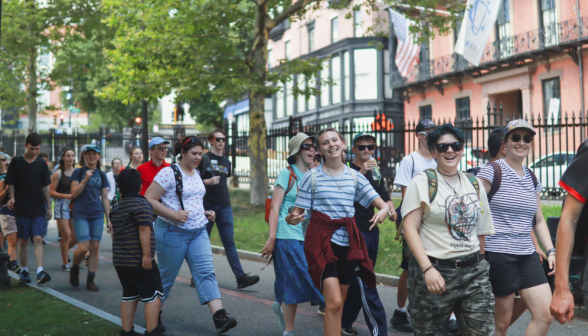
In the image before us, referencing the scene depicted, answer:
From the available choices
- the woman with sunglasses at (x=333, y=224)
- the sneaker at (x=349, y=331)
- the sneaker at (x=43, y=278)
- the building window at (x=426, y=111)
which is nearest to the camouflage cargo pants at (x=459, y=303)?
the woman with sunglasses at (x=333, y=224)

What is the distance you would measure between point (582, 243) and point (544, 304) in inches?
62.5

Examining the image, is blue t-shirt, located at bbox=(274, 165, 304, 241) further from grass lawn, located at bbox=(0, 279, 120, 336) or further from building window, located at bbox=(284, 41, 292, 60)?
building window, located at bbox=(284, 41, 292, 60)

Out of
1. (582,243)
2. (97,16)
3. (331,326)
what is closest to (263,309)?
(331,326)

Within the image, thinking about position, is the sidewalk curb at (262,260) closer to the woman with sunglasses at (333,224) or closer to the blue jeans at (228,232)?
the blue jeans at (228,232)

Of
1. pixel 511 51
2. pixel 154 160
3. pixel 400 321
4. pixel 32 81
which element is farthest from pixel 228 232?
pixel 511 51

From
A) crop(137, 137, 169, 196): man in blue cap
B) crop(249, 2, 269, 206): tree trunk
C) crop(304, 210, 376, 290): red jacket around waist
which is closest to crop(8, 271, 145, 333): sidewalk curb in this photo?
crop(137, 137, 169, 196): man in blue cap

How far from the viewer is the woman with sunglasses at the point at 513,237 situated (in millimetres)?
4246

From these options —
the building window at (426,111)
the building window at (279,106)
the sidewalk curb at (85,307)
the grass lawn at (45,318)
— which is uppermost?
the building window at (279,106)

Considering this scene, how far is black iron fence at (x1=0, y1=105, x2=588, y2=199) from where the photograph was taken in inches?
632

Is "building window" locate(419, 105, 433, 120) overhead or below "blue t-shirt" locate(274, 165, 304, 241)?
overhead

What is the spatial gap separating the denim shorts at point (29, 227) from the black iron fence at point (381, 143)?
8474mm

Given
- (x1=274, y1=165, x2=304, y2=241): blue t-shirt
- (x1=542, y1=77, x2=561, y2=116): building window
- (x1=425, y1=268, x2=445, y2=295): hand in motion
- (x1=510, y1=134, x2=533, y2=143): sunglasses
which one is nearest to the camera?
(x1=425, y1=268, x2=445, y2=295): hand in motion

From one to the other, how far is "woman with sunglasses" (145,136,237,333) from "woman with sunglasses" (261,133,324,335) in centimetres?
61

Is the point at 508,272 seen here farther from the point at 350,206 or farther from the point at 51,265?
the point at 51,265
